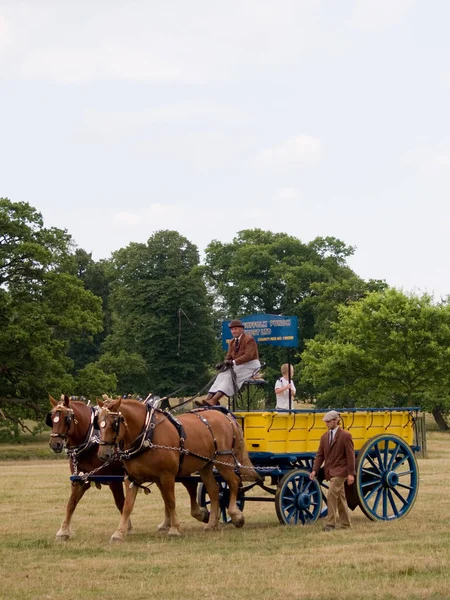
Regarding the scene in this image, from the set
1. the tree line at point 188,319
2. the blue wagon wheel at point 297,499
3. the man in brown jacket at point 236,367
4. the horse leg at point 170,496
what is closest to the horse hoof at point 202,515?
the horse leg at point 170,496

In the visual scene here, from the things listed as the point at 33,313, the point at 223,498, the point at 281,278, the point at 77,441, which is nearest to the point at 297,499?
the point at 223,498

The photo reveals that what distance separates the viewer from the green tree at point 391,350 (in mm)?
45513

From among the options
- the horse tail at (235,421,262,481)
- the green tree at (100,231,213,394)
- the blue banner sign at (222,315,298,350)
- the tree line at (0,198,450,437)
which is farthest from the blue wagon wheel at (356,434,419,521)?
the green tree at (100,231,213,394)

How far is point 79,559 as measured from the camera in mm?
11664

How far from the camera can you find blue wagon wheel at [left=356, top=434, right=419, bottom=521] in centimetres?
1512

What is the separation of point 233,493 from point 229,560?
328 cm

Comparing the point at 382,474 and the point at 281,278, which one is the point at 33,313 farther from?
the point at 382,474

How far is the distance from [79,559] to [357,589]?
3681 mm

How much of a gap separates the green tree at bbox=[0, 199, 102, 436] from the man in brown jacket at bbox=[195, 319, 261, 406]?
2688cm

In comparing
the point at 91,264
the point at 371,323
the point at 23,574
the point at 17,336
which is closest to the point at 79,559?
the point at 23,574

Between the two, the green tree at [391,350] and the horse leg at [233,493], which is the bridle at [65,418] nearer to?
the horse leg at [233,493]

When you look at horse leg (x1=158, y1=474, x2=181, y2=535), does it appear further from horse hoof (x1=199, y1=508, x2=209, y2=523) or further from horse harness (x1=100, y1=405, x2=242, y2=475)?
horse hoof (x1=199, y1=508, x2=209, y2=523)

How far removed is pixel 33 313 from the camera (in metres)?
43.2

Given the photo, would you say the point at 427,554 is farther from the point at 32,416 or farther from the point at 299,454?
the point at 32,416
